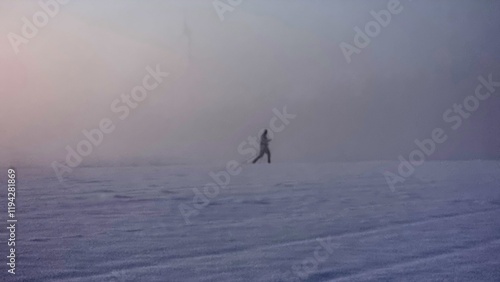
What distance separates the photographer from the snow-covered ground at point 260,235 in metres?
2.18

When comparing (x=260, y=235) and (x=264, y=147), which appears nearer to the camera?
(x=260, y=235)

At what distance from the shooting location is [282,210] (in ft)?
12.8

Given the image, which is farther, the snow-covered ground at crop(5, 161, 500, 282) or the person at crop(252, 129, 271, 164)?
the person at crop(252, 129, 271, 164)

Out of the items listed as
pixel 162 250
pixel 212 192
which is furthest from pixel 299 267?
pixel 212 192

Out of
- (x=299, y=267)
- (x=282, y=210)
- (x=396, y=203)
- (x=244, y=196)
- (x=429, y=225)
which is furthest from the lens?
(x=244, y=196)

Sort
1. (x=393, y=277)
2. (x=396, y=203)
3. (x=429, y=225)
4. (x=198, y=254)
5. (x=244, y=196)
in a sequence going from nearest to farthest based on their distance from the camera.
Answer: (x=393, y=277) < (x=198, y=254) < (x=429, y=225) < (x=396, y=203) < (x=244, y=196)

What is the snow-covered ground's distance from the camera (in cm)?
218

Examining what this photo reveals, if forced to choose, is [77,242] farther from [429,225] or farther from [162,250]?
[429,225]

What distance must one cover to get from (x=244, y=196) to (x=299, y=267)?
8.16 feet

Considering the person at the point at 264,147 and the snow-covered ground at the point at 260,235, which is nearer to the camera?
the snow-covered ground at the point at 260,235

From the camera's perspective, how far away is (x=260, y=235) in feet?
9.71

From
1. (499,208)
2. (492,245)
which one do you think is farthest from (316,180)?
(492,245)

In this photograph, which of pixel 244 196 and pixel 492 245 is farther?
pixel 244 196

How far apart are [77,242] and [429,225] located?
1.91m
